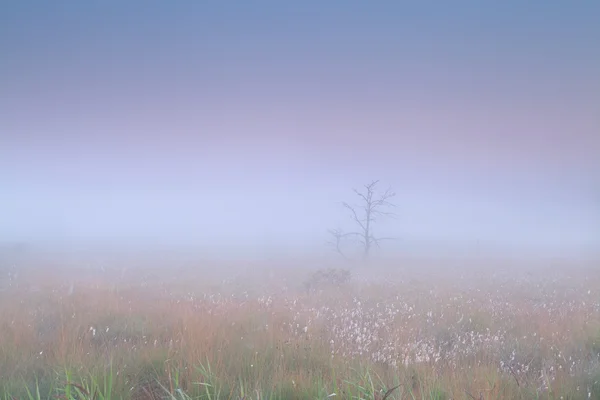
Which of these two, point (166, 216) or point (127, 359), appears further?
point (166, 216)

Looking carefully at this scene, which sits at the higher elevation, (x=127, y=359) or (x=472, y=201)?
(x=472, y=201)

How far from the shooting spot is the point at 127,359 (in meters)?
A: 4.14

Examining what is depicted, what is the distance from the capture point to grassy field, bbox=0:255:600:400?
11.1ft

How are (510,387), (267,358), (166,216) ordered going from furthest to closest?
(166,216) < (267,358) < (510,387)

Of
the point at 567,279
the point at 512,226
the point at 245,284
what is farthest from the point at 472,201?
the point at 245,284

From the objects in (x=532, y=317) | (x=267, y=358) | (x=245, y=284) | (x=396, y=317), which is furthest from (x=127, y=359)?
(x=245, y=284)

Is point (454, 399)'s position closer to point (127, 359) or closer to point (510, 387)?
point (510, 387)

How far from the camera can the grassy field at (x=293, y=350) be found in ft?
11.1

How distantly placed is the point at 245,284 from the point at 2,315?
10.5m

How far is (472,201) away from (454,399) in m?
131

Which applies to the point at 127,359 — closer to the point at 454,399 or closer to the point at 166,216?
the point at 454,399

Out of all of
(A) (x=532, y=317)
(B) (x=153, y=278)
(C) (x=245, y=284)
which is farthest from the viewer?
(B) (x=153, y=278)

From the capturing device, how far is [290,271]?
76.5 feet

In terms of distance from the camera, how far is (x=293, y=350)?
4844 millimetres
